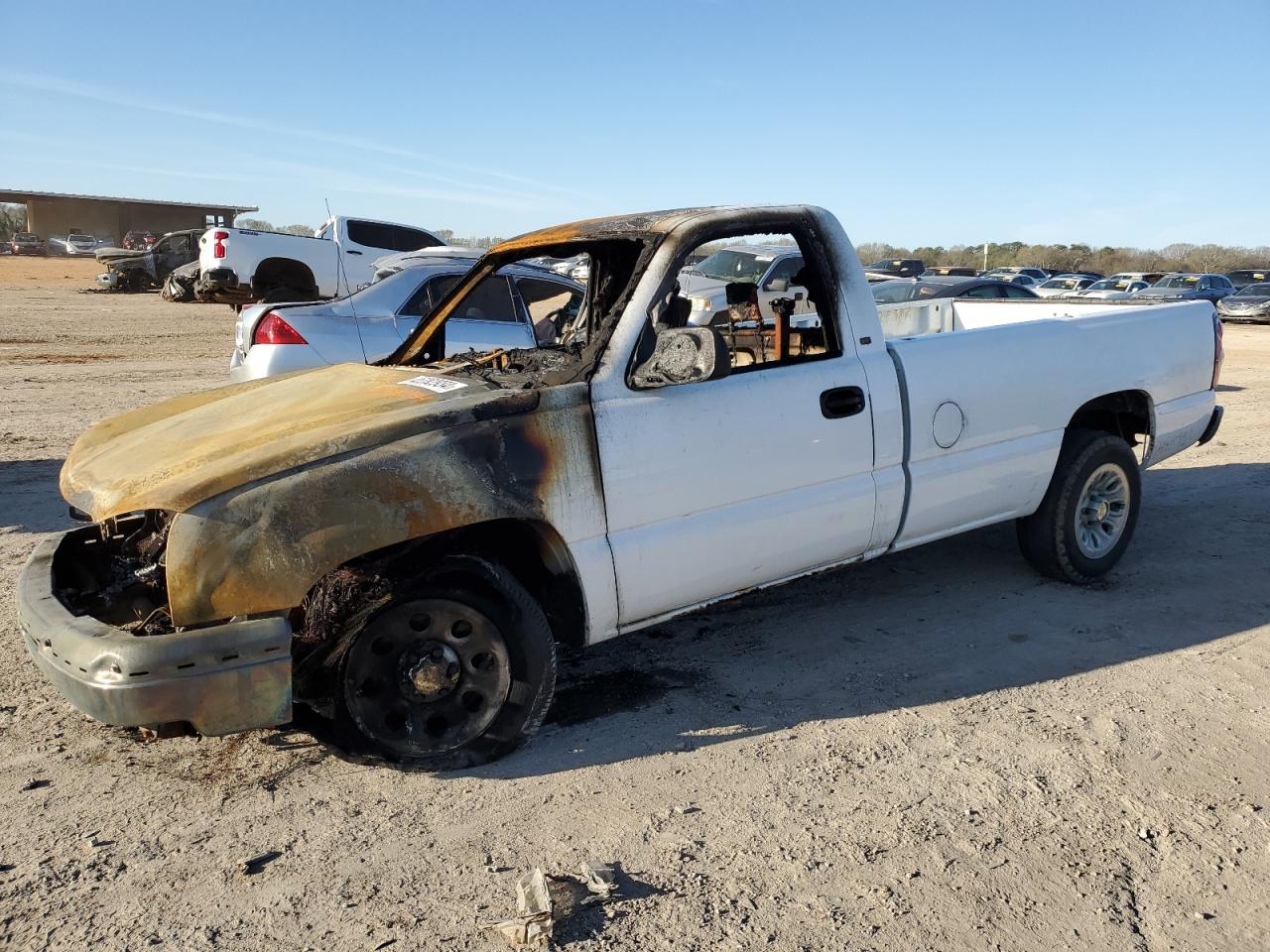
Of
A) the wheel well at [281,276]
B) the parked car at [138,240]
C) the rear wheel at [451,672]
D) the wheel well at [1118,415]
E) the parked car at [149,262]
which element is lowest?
the rear wheel at [451,672]

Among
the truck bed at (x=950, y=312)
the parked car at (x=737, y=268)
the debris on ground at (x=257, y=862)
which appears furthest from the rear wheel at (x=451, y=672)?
the parked car at (x=737, y=268)

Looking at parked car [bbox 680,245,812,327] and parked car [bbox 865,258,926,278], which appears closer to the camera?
parked car [bbox 680,245,812,327]

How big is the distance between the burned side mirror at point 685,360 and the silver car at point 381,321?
437 cm

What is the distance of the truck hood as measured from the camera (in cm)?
307

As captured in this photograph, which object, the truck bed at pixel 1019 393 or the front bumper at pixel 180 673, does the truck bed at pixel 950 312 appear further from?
the front bumper at pixel 180 673

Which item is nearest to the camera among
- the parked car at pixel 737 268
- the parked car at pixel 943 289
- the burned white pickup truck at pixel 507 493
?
the burned white pickup truck at pixel 507 493

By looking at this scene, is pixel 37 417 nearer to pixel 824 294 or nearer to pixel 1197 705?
pixel 824 294

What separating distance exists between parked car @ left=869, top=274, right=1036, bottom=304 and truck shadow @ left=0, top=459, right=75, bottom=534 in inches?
412

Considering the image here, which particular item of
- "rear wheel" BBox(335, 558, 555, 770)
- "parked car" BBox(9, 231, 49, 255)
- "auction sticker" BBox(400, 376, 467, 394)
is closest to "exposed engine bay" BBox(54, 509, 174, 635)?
"rear wheel" BBox(335, 558, 555, 770)

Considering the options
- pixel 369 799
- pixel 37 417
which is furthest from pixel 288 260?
pixel 369 799

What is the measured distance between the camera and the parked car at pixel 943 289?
14.2 m

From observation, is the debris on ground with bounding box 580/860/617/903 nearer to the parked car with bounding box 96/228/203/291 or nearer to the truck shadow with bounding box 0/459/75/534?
the truck shadow with bounding box 0/459/75/534

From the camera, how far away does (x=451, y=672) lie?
11.0 feet

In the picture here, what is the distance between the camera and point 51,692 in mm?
3988
